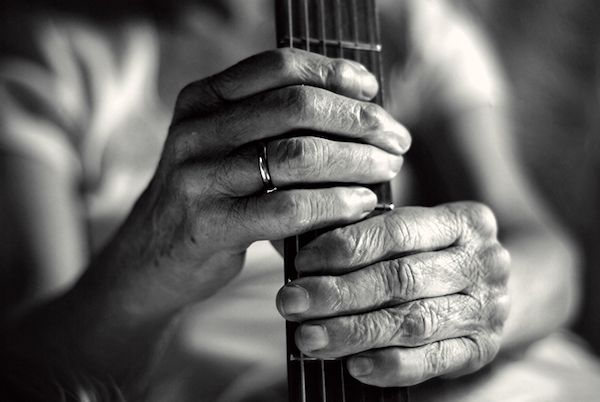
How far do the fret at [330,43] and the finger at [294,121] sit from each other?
70 millimetres

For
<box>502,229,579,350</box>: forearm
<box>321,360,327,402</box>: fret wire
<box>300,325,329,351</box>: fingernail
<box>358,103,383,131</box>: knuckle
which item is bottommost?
<box>502,229,579,350</box>: forearm

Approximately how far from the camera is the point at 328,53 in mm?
479

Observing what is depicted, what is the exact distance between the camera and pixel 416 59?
2.80 feet

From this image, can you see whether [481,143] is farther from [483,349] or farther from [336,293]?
[336,293]

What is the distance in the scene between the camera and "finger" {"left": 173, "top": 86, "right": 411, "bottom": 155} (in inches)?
15.8

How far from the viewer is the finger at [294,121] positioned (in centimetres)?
40

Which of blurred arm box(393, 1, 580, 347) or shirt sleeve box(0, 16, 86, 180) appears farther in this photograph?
blurred arm box(393, 1, 580, 347)

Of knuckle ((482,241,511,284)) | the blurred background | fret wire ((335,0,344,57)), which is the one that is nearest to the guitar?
fret wire ((335,0,344,57))

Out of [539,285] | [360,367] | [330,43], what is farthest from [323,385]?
[539,285]

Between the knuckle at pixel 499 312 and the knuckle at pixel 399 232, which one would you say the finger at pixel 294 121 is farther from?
the knuckle at pixel 499 312

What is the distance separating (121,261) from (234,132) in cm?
22

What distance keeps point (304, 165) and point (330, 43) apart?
0.45 ft

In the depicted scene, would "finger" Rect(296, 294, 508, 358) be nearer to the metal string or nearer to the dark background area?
the metal string

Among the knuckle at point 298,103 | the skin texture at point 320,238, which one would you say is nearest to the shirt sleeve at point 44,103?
the skin texture at point 320,238
